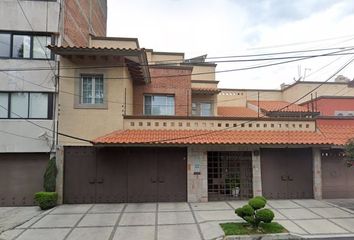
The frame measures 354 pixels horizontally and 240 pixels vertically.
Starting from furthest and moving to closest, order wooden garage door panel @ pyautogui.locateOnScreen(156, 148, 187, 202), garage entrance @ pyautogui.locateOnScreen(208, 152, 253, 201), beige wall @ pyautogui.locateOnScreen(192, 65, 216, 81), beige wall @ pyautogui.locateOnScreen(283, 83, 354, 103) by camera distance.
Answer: beige wall @ pyautogui.locateOnScreen(283, 83, 354, 103) < beige wall @ pyautogui.locateOnScreen(192, 65, 216, 81) < garage entrance @ pyautogui.locateOnScreen(208, 152, 253, 201) < wooden garage door panel @ pyautogui.locateOnScreen(156, 148, 187, 202)

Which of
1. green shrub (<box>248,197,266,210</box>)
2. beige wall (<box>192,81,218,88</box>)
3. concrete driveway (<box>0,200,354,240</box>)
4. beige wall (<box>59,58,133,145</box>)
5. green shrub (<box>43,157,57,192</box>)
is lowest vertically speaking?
concrete driveway (<box>0,200,354,240</box>)

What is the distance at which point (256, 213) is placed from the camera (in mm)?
9844

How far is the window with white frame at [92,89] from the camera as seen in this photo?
1472cm

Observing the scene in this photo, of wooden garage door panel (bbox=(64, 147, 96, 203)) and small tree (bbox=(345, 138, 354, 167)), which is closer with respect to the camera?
small tree (bbox=(345, 138, 354, 167))

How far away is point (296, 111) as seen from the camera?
21.1 m

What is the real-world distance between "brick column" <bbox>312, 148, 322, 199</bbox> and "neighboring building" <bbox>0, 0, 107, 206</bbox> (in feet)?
41.7

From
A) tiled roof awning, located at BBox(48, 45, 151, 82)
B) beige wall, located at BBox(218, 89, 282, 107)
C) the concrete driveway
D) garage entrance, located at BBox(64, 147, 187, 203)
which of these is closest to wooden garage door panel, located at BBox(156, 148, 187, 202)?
garage entrance, located at BBox(64, 147, 187, 203)

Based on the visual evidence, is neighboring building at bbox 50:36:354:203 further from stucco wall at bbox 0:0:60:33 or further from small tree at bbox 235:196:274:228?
small tree at bbox 235:196:274:228

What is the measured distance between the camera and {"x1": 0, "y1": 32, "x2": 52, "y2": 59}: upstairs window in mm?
14562

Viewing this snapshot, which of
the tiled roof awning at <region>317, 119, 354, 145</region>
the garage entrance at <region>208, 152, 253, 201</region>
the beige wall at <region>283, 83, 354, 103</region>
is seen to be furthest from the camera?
the beige wall at <region>283, 83, 354, 103</region>

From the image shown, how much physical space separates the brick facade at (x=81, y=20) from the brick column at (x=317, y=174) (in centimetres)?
1378

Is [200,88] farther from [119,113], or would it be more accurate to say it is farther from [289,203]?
[289,203]

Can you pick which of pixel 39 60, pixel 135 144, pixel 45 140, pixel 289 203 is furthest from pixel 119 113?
pixel 289 203

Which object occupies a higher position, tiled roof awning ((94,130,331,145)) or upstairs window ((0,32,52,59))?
upstairs window ((0,32,52,59))
